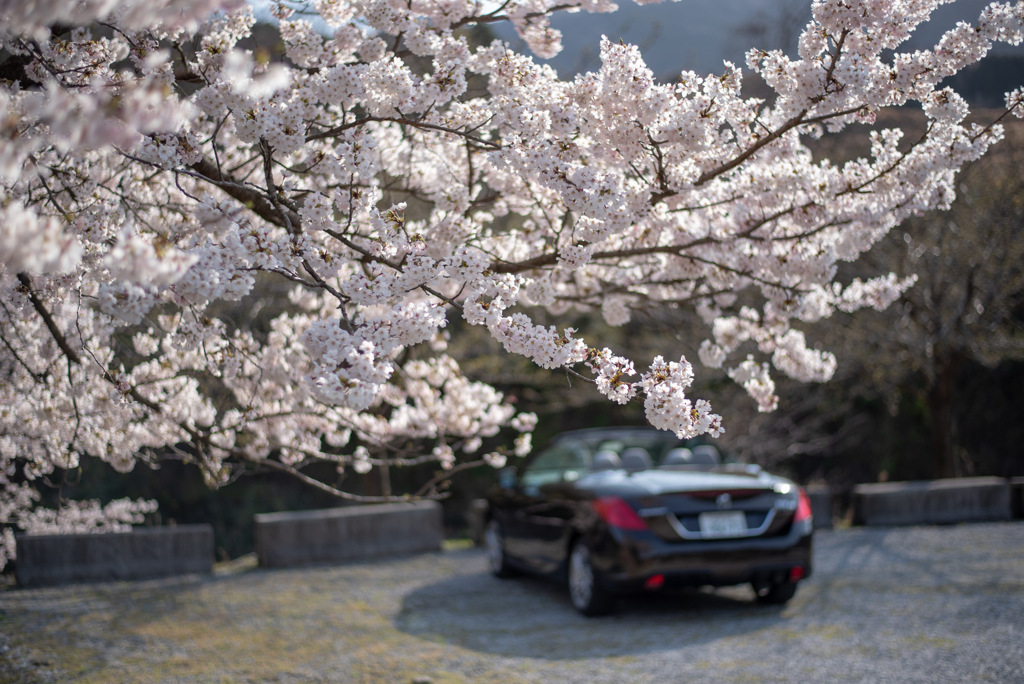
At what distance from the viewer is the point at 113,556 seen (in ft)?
25.6

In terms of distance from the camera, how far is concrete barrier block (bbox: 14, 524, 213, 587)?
7352 mm

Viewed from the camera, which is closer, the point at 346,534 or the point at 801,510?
the point at 801,510

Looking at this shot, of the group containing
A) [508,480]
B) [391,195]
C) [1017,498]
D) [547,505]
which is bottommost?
[1017,498]

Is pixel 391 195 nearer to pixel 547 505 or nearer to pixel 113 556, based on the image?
pixel 547 505

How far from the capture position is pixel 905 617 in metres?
5.46

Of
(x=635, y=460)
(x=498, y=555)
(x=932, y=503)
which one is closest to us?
(x=635, y=460)

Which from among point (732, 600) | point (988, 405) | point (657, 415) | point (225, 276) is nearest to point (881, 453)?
point (988, 405)

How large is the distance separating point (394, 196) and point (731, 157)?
93.5 inches

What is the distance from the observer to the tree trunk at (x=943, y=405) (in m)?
12.4

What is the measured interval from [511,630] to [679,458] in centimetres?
208

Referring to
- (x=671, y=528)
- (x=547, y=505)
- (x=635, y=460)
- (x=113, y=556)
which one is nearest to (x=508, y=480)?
(x=547, y=505)

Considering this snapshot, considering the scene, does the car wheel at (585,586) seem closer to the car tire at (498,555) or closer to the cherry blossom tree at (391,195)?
the cherry blossom tree at (391,195)

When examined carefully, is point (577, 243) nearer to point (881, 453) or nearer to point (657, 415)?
point (657, 415)

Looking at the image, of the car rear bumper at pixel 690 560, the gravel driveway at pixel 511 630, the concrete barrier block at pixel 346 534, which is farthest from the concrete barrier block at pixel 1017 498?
the concrete barrier block at pixel 346 534
